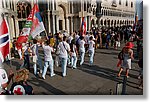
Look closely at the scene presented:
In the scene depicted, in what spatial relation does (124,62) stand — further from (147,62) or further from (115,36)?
(115,36)

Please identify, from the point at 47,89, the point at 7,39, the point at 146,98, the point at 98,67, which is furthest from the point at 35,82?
the point at 146,98

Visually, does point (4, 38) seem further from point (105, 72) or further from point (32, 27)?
point (105, 72)

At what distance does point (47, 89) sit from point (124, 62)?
8.97 ft

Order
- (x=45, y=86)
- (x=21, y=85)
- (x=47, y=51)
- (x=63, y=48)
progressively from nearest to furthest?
1. (x=21, y=85)
2. (x=45, y=86)
3. (x=47, y=51)
4. (x=63, y=48)

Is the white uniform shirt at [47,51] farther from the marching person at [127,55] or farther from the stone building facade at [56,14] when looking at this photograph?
the stone building facade at [56,14]

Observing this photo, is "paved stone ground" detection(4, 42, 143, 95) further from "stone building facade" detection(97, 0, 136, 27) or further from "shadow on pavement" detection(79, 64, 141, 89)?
"stone building facade" detection(97, 0, 136, 27)

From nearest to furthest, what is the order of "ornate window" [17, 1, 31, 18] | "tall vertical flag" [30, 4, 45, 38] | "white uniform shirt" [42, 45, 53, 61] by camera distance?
"tall vertical flag" [30, 4, 45, 38] → "white uniform shirt" [42, 45, 53, 61] → "ornate window" [17, 1, 31, 18]

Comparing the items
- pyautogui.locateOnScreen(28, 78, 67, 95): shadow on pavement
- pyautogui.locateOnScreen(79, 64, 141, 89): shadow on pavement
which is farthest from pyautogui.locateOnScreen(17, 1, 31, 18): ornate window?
pyautogui.locateOnScreen(28, 78, 67, 95): shadow on pavement

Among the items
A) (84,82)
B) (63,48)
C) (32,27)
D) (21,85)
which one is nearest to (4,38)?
→ (21,85)

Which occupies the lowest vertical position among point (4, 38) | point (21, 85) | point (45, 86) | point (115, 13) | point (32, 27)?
point (45, 86)

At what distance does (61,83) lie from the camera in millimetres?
6016

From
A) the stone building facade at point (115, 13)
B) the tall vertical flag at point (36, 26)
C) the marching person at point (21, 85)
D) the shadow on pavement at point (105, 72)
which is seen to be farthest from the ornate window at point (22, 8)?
the stone building facade at point (115, 13)

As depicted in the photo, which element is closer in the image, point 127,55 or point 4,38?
point 4,38


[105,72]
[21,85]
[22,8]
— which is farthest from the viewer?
[22,8]
